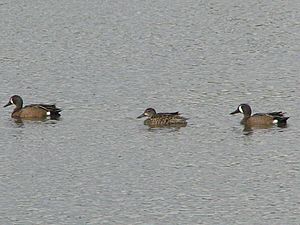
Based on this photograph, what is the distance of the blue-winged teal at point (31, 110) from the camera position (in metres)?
26.6

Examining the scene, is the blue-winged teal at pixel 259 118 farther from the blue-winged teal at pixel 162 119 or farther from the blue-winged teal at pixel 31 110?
the blue-winged teal at pixel 31 110

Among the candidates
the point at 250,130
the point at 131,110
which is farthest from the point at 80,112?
the point at 250,130

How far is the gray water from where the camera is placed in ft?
64.7

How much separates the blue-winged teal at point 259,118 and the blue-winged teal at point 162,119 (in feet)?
4.33

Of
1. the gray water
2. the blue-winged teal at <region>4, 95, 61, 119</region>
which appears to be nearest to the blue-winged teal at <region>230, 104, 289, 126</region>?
the gray water

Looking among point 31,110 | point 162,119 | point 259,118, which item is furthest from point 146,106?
point 259,118

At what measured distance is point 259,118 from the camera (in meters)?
26.1

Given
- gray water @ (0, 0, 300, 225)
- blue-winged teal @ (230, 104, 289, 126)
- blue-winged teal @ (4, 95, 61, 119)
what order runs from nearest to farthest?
1. gray water @ (0, 0, 300, 225)
2. blue-winged teal @ (230, 104, 289, 126)
3. blue-winged teal @ (4, 95, 61, 119)

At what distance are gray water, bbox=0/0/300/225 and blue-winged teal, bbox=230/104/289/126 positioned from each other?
217 mm

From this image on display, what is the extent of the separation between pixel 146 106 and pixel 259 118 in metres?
2.59

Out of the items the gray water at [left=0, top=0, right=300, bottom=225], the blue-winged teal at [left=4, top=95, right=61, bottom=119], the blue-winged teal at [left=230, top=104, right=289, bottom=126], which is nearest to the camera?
the gray water at [left=0, top=0, right=300, bottom=225]

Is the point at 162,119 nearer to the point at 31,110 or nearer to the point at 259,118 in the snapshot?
the point at 259,118

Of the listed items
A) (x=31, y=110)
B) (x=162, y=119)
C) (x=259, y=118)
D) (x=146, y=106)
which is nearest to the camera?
(x=162, y=119)

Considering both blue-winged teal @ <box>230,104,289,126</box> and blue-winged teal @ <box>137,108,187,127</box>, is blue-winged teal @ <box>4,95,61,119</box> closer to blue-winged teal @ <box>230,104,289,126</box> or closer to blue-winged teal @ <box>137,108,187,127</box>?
blue-winged teal @ <box>137,108,187,127</box>
